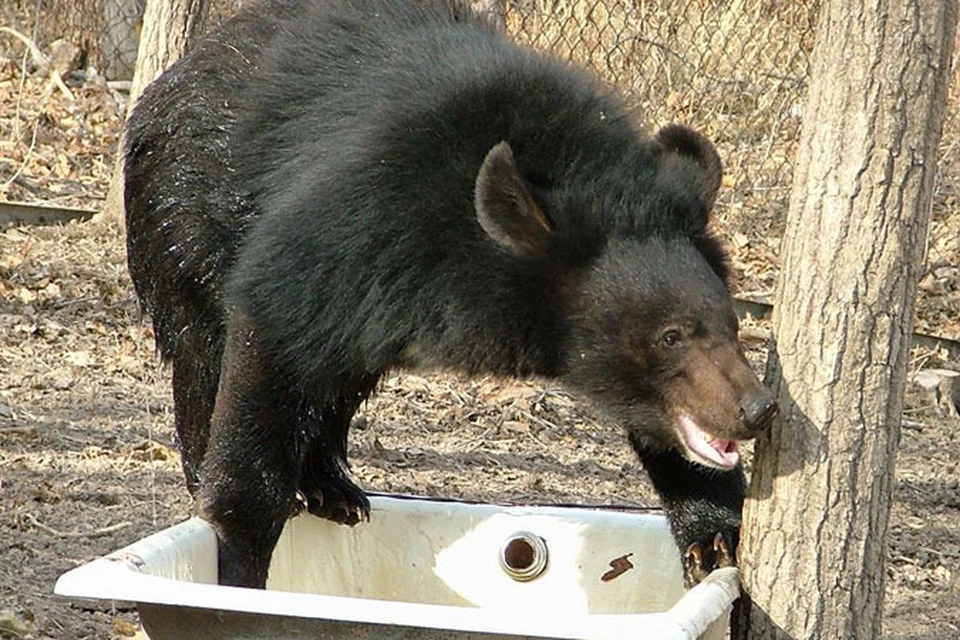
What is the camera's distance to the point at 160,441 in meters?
6.26

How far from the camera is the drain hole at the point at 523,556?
436 cm

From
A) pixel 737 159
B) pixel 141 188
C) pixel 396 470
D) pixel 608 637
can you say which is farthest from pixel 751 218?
pixel 608 637

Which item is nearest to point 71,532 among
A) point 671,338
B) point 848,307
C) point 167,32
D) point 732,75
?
point 671,338

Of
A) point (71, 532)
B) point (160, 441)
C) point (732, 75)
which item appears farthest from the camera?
point (732, 75)

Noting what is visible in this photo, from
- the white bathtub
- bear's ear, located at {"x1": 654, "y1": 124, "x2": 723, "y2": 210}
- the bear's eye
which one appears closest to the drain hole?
the white bathtub

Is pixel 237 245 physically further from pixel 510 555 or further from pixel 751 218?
pixel 751 218

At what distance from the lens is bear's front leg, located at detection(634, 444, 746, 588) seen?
13.2 ft

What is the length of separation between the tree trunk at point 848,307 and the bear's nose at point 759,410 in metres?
0.07

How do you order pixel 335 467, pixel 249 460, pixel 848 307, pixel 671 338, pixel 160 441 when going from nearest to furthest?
pixel 848 307, pixel 671 338, pixel 249 460, pixel 335 467, pixel 160 441

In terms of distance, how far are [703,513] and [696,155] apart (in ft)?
3.02

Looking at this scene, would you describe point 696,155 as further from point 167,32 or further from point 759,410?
point 167,32

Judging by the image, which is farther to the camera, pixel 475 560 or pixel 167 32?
pixel 167 32

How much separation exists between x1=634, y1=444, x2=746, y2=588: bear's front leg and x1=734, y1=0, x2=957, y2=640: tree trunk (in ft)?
1.52

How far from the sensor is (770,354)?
11.7 feet
